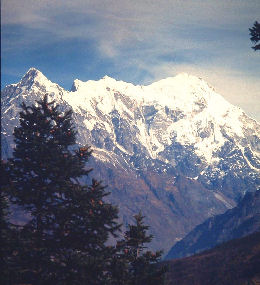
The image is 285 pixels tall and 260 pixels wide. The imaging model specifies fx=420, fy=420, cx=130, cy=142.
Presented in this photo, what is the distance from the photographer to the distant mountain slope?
400ft

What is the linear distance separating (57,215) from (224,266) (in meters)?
131

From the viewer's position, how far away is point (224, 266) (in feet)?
468


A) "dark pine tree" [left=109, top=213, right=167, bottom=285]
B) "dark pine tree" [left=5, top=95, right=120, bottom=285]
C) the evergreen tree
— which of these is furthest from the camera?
the evergreen tree

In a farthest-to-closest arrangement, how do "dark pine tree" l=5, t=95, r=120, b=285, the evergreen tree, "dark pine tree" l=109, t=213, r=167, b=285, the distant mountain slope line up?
1. the distant mountain slope
2. the evergreen tree
3. "dark pine tree" l=109, t=213, r=167, b=285
4. "dark pine tree" l=5, t=95, r=120, b=285

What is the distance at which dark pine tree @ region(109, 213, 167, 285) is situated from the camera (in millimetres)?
24344

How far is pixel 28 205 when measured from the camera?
76.4 ft

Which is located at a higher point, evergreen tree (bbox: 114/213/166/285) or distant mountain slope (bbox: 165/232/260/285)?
distant mountain slope (bbox: 165/232/260/285)

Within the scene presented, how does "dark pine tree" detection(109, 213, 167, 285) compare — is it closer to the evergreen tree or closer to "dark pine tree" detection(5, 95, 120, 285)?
the evergreen tree

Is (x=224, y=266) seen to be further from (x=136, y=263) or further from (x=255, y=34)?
(x=255, y=34)

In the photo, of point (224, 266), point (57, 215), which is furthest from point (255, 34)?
point (224, 266)

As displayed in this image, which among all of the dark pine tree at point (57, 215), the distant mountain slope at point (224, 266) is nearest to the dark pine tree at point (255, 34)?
the dark pine tree at point (57, 215)

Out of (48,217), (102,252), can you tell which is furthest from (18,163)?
(102,252)

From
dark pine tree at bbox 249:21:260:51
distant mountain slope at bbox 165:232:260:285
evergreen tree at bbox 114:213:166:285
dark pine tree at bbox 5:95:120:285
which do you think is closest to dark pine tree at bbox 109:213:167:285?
evergreen tree at bbox 114:213:166:285

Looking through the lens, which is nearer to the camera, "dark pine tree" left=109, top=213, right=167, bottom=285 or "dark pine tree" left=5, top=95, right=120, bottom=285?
"dark pine tree" left=5, top=95, right=120, bottom=285
